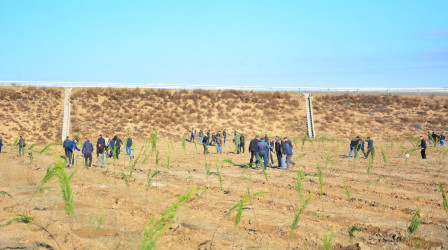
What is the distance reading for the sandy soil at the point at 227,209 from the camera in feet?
27.0

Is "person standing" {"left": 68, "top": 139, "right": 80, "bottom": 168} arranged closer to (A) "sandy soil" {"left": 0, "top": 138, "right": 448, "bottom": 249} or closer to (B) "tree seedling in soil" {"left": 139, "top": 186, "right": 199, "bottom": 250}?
(A) "sandy soil" {"left": 0, "top": 138, "right": 448, "bottom": 249}

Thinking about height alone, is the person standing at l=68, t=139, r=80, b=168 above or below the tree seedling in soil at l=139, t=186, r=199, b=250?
below

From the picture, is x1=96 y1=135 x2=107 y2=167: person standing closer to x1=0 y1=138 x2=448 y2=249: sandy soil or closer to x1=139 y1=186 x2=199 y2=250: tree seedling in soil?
x1=0 y1=138 x2=448 y2=249: sandy soil

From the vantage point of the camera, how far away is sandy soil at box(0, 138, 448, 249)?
8.23 metres

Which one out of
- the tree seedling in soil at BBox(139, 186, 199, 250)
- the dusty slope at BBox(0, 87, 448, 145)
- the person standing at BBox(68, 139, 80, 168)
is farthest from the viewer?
the dusty slope at BBox(0, 87, 448, 145)

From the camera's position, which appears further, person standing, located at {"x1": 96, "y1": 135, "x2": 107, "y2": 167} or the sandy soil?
person standing, located at {"x1": 96, "y1": 135, "x2": 107, "y2": 167}

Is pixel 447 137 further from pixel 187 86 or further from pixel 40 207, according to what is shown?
pixel 40 207

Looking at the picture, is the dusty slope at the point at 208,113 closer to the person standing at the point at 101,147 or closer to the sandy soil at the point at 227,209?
the person standing at the point at 101,147

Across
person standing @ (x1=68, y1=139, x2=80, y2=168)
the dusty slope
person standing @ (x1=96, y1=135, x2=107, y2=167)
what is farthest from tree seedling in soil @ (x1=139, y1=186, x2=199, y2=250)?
the dusty slope

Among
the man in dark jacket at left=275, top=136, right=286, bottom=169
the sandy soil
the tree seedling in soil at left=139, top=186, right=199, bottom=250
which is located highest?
the tree seedling in soil at left=139, top=186, right=199, bottom=250

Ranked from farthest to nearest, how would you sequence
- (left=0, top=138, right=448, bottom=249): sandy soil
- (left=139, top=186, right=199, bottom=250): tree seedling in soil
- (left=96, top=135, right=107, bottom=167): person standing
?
(left=96, top=135, right=107, bottom=167): person standing → (left=0, top=138, right=448, bottom=249): sandy soil → (left=139, top=186, right=199, bottom=250): tree seedling in soil

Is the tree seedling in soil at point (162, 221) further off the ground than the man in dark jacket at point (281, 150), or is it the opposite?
the tree seedling in soil at point (162, 221)

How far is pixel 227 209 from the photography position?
35.6 feet

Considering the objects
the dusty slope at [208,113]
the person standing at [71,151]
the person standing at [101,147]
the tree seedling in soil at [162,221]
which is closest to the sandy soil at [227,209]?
the person standing at [71,151]
